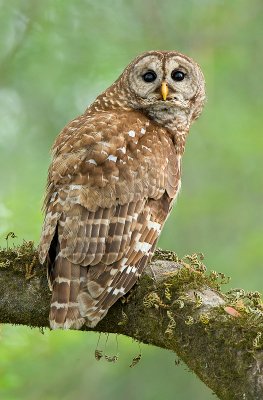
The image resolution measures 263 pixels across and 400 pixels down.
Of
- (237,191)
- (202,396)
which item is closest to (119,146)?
(202,396)

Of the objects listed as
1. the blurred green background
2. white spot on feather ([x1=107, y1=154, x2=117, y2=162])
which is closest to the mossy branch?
white spot on feather ([x1=107, y1=154, x2=117, y2=162])

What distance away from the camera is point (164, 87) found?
19.2 ft

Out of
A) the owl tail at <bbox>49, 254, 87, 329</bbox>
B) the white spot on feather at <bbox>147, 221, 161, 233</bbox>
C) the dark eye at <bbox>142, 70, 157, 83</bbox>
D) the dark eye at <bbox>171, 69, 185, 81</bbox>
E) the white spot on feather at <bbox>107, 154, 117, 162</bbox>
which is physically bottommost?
the owl tail at <bbox>49, 254, 87, 329</bbox>

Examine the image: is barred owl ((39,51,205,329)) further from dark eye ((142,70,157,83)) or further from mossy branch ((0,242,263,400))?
dark eye ((142,70,157,83))

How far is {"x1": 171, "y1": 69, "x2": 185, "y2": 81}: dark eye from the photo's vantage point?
19.9ft

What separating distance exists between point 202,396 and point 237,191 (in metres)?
2.93

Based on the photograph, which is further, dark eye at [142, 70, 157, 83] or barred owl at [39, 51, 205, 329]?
dark eye at [142, 70, 157, 83]

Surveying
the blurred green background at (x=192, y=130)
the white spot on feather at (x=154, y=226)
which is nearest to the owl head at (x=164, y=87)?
the white spot on feather at (x=154, y=226)

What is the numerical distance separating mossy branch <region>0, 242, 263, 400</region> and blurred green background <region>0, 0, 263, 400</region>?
4.05 m

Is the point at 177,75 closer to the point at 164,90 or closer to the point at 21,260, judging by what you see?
the point at 164,90

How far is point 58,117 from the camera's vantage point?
11500 mm

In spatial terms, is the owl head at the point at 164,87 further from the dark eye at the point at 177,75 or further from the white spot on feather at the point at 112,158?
the white spot on feather at the point at 112,158

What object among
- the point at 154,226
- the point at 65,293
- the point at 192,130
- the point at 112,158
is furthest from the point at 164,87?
the point at 192,130

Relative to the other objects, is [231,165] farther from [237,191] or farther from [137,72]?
[137,72]
